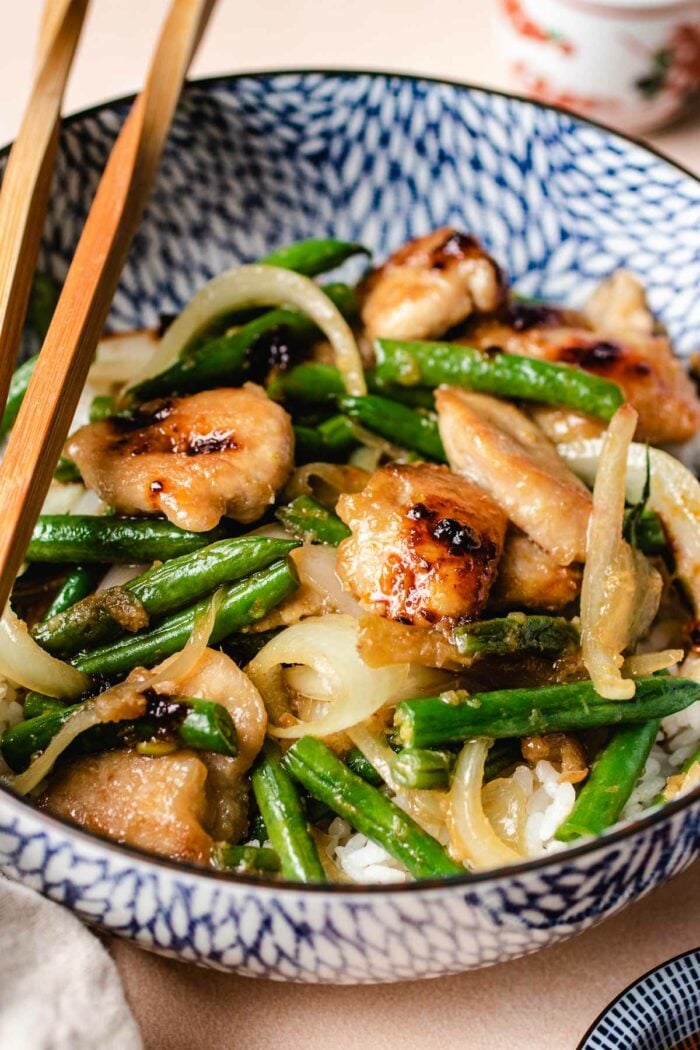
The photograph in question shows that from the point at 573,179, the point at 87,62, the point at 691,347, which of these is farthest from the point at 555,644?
the point at 87,62

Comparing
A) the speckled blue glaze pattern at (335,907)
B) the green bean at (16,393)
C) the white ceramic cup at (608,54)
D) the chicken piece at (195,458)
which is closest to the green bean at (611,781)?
the speckled blue glaze pattern at (335,907)

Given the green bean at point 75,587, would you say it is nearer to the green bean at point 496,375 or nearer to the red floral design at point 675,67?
the green bean at point 496,375

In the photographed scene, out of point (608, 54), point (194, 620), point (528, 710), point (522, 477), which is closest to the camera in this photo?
point (528, 710)

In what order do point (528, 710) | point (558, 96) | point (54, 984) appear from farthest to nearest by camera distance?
point (558, 96) → point (528, 710) → point (54, 984)

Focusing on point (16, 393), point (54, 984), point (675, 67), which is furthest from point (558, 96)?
point (54, 984)

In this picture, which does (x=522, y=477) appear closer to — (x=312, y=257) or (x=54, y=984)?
(x=312, y=257)

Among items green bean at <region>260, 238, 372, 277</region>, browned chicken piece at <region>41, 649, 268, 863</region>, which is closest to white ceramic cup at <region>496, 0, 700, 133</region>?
green bean at <region>260, 238, 372, 277</region>

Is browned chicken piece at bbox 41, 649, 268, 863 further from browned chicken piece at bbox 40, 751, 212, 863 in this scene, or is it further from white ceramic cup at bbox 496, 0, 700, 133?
white ceramic cup at bbox 496, 0, 700, 133
